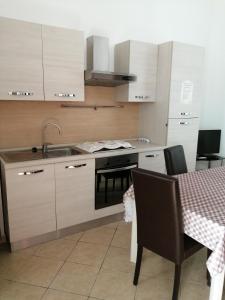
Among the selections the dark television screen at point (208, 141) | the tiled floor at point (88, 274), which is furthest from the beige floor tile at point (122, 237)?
the dark television screen at point (208, 141)

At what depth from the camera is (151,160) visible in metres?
2.81

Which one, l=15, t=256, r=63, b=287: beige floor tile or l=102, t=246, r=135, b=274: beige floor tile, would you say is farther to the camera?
l=102, t=246, r=135, b=274: beige floor tile

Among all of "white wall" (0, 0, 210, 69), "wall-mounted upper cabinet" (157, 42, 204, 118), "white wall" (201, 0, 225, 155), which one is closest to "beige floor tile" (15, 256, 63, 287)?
"wall-mounted upper cabinet" (157, 42, 204, 118)

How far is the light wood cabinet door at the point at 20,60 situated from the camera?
205 cm

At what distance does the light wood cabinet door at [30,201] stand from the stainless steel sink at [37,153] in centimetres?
21

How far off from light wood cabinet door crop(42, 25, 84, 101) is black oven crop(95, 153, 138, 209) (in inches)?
29.7

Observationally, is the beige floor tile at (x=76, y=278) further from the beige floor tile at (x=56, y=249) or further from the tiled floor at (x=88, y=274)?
Result: the beige floor tile at (x=56, y=249)

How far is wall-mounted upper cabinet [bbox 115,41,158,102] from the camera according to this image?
2.71 metres

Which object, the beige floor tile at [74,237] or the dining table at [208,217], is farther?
the beige floor tile at [74,237]

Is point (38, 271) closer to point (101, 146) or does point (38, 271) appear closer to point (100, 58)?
point (101, 146)

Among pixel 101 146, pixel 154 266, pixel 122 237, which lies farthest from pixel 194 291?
pixel 101 146

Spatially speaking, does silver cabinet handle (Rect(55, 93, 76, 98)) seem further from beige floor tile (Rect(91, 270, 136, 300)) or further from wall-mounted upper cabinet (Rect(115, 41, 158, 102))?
beige floor tile (Rect(91, 270, 136, 300))

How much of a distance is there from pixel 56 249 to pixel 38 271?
0.31 m

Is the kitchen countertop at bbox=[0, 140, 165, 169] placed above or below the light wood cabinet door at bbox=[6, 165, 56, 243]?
above
